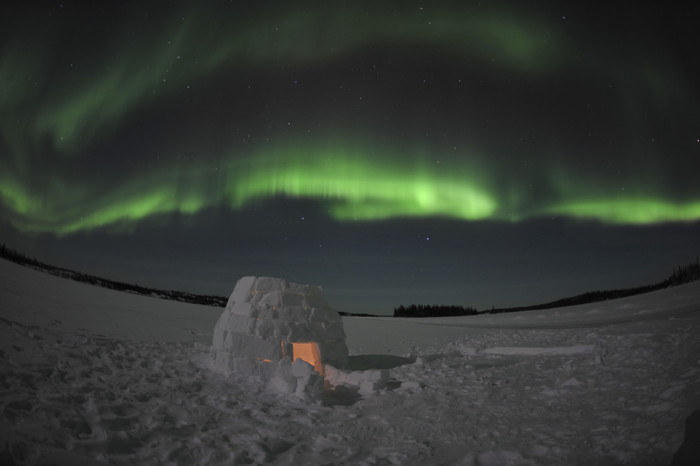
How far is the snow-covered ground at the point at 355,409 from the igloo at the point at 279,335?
0.41 metres

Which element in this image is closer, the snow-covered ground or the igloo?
the snow-covered ground

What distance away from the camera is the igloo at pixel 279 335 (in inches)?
309

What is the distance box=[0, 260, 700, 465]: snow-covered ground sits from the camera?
14.8 ft

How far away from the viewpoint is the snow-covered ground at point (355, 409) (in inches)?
177

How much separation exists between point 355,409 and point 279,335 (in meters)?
2.51

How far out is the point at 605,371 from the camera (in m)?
7.52

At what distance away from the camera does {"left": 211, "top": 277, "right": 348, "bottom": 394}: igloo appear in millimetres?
7844

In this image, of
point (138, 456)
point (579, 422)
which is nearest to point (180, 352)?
point (138, 456)

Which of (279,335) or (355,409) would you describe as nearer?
(355,409)

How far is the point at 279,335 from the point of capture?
8.48 meters

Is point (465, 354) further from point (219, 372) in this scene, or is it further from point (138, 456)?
Answer: point (138, 456)

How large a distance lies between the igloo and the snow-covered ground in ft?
1.36

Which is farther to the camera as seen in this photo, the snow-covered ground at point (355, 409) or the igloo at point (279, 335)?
the igloo at point (279, 335)

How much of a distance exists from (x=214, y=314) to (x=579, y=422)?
22284 millimetres
